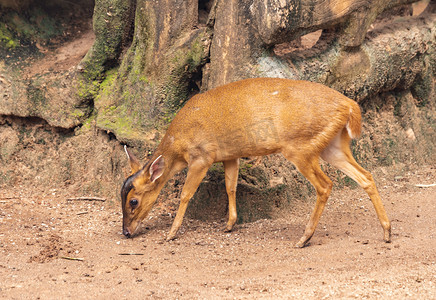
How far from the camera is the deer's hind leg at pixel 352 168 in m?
6.59

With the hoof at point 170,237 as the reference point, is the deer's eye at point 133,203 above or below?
above

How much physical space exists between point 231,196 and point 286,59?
1893 mm

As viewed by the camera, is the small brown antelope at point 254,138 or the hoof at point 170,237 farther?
the hoof at point 170,237

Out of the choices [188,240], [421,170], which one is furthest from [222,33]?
[421,170]

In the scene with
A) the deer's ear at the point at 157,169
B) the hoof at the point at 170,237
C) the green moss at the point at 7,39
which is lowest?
the hoof at the point at 170,237

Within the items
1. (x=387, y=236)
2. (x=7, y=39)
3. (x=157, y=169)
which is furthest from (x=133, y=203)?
(x=7, y=39)

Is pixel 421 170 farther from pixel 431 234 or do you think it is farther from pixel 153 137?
pixel 153 137

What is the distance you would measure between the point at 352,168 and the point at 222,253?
1717 mm

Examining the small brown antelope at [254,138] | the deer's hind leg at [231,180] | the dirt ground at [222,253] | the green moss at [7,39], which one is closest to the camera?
the dirt ground at [222,253]

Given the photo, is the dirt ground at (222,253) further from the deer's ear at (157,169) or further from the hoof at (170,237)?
the deer's ear at (157,169)

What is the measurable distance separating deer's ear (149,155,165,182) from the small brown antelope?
0.01 m

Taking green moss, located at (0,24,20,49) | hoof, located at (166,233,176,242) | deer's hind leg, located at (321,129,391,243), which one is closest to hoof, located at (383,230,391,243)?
deer's hind leg, located at (321,129,391,243)

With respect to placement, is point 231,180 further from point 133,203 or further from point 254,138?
point 133,203

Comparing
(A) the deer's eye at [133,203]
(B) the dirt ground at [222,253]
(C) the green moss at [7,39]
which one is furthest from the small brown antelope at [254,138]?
(C) the green moss at [7,39]
